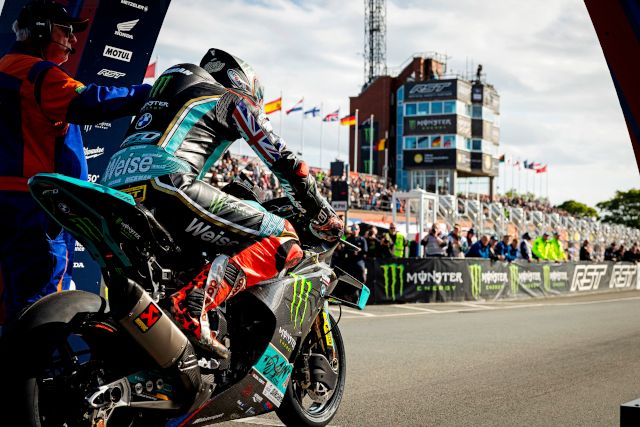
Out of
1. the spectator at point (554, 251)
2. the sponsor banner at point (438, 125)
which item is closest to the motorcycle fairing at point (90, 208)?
the spectator at point (554, 251)

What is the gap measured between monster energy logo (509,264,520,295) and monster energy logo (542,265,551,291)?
77.4 inches

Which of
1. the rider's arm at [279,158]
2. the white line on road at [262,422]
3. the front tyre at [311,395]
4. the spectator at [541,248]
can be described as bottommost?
the white line on road at [262,422]

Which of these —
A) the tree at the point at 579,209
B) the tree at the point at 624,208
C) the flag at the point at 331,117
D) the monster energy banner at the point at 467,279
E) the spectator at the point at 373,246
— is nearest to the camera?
the monster energy banner at the point at 467,279

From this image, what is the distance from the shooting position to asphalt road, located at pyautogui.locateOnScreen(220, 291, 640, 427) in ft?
16.0

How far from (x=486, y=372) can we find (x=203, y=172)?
13.3 ft

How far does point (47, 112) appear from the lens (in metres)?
3.75

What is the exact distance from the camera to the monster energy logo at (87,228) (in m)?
3.01

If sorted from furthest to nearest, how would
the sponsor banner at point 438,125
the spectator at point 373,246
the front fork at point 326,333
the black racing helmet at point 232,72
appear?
the sponsor banner at point 438,125 → the spectator at point 373,246 → the front fork at point 326,333 → the black racing helmet at point 232,72

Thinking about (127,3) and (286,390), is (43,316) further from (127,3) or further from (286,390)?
(127,3)

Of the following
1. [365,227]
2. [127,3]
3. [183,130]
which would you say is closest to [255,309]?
[183,130]

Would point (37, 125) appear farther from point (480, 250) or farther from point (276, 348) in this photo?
point (480, 250)

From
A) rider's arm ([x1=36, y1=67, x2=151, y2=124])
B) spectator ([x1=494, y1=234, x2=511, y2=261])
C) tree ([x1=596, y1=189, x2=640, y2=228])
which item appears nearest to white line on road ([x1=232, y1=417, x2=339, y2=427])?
rider's arm ([x1=36, y1=67, x2=151, y2=124])

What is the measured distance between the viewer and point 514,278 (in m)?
21.0

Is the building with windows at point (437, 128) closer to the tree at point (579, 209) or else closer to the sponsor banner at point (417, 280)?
the tree at point (579, 209)
